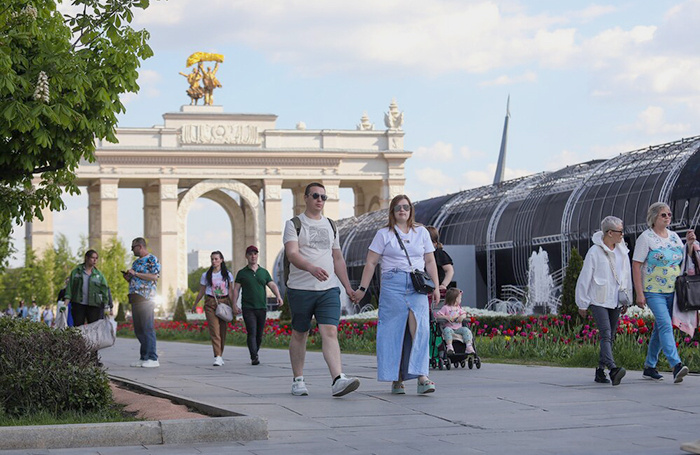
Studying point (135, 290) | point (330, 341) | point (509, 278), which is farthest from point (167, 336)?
point (330, 341)

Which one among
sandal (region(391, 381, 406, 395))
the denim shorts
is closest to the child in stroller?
sandal (region(391, 381, 406, 395))

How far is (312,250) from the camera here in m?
11.4

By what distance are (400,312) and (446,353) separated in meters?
3.85

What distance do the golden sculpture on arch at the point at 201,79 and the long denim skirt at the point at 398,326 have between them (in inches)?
2519

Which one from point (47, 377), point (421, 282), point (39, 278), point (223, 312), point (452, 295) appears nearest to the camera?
point (47, 377)

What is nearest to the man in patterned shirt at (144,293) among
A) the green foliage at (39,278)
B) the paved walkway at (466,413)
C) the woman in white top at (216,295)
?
the woman in white top at (216,295)

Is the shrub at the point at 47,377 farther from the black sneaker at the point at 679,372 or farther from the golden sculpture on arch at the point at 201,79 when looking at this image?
the golden sculpture on arch at the point at 201,79

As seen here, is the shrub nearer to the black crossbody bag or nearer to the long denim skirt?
the long denim skirt

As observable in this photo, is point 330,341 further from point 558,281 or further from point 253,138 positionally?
point 253,138

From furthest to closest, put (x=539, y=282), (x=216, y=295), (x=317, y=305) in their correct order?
(x=539, y=282) < (x=216, y=295) < (x=317, y=305)

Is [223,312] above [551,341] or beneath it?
above

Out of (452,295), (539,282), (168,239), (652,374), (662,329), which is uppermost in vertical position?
(168,239)

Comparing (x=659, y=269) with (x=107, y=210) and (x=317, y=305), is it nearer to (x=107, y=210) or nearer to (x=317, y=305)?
(x=317, y=305)

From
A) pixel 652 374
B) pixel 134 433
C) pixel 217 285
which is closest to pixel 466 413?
pixel 134 433
